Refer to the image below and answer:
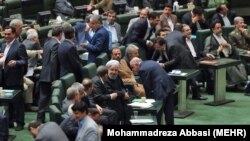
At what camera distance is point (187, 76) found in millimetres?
Answer: 12422

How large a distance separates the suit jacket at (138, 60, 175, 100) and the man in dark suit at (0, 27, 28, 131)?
5.81 feet

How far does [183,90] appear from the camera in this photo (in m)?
12.6

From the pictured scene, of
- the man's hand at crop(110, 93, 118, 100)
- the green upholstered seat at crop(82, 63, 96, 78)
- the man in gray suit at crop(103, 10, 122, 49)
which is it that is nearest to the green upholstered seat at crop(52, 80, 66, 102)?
the man's hand at crop(110, 93, 118, 100)

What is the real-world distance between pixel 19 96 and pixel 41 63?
1.65 m

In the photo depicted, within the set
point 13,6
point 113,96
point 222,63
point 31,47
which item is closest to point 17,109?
point 31,47

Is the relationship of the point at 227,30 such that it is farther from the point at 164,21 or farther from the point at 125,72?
the point at 125,72

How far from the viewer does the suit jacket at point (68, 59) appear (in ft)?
37.1

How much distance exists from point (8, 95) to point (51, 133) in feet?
9.05

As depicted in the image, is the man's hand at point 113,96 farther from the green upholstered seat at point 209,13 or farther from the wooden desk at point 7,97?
the green upholstered seat at point 209,13

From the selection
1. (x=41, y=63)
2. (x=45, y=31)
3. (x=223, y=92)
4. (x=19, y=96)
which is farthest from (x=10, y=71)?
(x=223, y=92)

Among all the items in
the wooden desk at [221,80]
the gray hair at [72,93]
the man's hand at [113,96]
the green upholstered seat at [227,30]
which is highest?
the gray hair at [72,93]

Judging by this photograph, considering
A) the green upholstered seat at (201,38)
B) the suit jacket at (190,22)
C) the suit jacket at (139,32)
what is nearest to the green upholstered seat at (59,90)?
the suit jacket at (139,32)

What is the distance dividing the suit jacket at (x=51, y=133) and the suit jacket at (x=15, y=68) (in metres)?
3.03

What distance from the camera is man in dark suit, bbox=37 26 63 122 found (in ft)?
37.9
